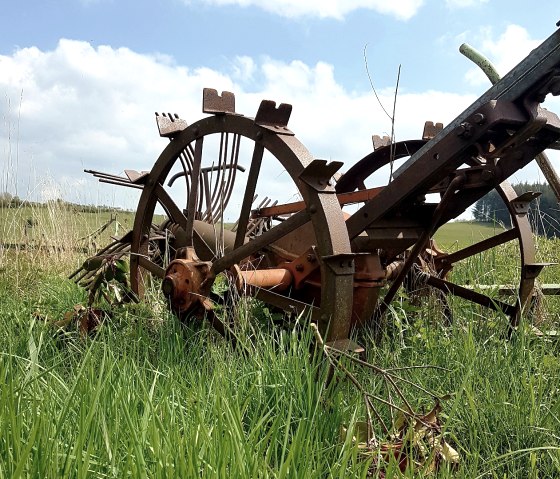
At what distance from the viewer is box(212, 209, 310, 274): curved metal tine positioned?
9.76 feet

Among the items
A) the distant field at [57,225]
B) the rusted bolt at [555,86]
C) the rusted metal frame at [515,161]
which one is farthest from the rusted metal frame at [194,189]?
the distant field at [57,225]

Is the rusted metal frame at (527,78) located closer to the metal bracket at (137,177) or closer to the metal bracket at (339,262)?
the metal bracket at (339,262)

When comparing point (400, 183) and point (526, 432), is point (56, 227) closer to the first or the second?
point (400, 183)

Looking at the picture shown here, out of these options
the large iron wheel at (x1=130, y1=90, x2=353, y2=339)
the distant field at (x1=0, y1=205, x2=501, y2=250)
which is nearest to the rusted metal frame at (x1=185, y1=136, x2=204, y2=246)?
the large iron wheel at (x1=130, y1=90, x2=353, y2=339)

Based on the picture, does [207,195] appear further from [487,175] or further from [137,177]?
[487,175]

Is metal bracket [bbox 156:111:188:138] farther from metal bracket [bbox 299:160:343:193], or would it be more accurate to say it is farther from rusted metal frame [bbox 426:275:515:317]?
rusted metal frame [bbox 426:275:515:317]

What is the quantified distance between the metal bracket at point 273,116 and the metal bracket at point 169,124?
2.93 feet

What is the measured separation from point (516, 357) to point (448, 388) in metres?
0.41

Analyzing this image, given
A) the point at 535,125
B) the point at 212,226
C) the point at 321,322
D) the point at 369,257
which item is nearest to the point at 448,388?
the point at 321,322

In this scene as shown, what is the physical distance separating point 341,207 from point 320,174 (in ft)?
2.31

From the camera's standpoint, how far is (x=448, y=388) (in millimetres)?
2623

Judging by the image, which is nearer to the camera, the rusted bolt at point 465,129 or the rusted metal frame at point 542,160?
the rusted bolt at point 465,129

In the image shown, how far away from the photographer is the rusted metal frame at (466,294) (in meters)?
3.76

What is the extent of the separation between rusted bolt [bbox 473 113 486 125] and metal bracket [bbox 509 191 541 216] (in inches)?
50.7
